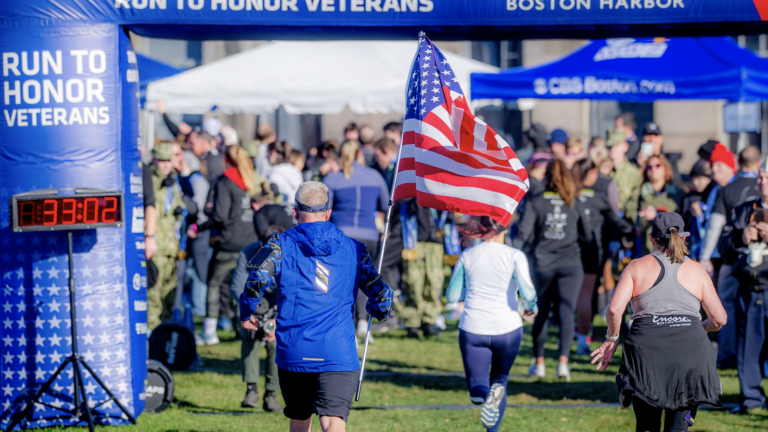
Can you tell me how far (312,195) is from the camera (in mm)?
5879

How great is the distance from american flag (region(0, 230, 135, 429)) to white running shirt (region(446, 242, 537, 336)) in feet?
9.30

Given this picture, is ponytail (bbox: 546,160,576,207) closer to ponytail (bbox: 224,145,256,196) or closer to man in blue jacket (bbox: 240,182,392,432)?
ponytail (bbox: 224,145,256,196)

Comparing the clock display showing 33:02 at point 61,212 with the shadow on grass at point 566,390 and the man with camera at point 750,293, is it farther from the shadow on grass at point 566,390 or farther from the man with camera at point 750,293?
the man with camera at point 750,293

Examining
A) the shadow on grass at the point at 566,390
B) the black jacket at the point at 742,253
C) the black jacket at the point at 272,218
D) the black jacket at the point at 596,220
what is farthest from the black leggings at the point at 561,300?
the black jacket at the point at 272,218

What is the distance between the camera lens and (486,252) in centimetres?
732

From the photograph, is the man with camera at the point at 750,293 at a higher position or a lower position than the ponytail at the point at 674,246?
lower

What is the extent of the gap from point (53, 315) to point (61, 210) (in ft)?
3.19

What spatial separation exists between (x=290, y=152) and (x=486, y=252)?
6225 mm

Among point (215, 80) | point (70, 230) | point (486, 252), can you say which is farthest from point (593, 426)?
point (215, 80)

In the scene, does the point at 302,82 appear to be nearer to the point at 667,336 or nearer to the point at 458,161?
the point at 458,161

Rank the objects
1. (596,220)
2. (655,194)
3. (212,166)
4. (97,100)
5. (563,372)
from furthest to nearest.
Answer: (212,166), (655,194), (596,220), (563,372), (97,100)

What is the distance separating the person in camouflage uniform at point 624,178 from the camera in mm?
11859

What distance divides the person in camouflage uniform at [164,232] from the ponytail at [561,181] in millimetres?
4360

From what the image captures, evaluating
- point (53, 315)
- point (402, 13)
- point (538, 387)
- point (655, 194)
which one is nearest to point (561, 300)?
point (538, 387)
